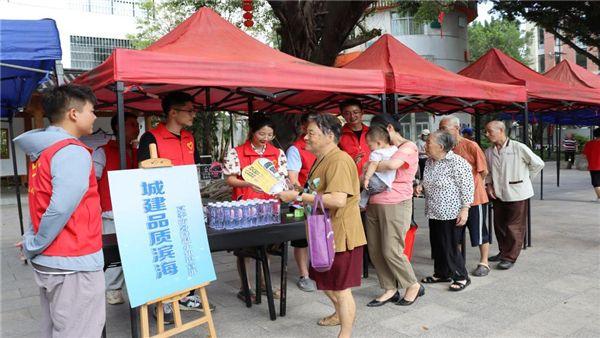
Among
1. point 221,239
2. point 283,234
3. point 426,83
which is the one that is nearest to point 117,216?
point 221,239

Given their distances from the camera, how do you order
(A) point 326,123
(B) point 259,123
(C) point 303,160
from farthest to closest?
(C) point 303,160
(B) point 259,123
(A) point 326,123

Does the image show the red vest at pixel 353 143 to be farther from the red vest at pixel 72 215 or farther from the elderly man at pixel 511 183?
the red vest at pixel 72 215

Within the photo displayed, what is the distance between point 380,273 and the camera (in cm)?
398

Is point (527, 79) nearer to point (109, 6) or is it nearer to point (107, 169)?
point (107, 169)

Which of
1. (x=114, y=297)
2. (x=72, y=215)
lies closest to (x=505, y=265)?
(x=114, y=297)

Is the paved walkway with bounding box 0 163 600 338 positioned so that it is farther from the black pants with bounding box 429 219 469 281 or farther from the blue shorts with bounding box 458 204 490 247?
the blue shorts with bounding box 458 204 490 247

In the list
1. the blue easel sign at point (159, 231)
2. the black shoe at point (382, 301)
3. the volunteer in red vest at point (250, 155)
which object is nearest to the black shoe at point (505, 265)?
the black shoe at point (382, 301)

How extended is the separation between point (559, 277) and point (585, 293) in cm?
50

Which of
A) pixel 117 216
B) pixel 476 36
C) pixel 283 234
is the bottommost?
pixel 283 234

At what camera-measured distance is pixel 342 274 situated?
2.91 meters

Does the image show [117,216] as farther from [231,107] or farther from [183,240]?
[231,107]

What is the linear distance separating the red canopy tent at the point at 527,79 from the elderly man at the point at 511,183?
1694 mm

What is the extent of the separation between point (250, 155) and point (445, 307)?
2043 mm

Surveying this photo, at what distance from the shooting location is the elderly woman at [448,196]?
4203mm
